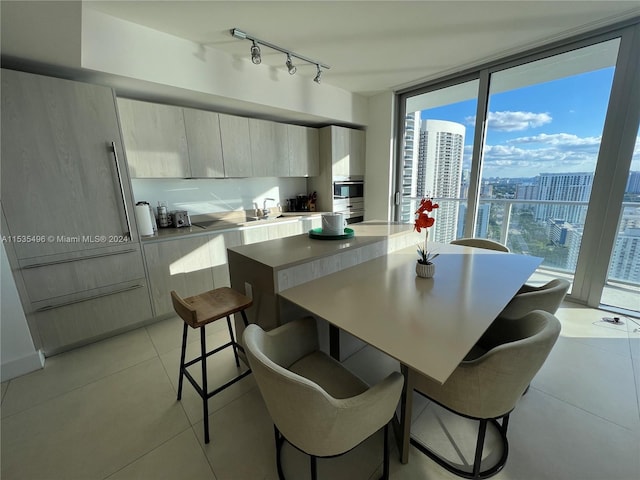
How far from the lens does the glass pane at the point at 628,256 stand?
2.46 m

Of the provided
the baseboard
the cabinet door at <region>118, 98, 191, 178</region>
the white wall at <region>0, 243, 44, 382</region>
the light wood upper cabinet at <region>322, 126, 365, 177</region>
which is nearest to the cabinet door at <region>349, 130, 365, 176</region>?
the light wood upper cabinet at <region>322, 126, 365, 177</region>

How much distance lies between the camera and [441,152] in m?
3.90

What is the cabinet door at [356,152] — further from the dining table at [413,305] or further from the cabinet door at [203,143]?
the dining table at [413,305]

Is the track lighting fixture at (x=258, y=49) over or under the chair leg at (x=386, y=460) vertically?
over

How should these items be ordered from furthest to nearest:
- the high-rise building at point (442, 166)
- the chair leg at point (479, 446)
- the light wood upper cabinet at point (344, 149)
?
the light wood upper cabinet at point (344, 149), the high-rise building at point (442, 166), the chair leg at point (479, 446)

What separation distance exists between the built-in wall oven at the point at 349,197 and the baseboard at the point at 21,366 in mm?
3532

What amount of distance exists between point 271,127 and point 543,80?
3315mm

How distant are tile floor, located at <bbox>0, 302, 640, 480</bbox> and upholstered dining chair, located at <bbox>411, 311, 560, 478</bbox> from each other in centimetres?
27

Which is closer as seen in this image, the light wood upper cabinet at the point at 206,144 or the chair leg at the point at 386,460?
the chair leg at the point at 386,460

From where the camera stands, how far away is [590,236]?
2.70 meters

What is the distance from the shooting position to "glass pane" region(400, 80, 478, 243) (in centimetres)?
351

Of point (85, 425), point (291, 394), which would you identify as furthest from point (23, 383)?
point (291, 394)

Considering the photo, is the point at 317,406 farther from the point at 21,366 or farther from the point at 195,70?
the point at 195,70

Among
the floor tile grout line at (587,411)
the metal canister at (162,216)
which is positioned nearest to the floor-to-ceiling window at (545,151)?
the floor tile grout line at (587,411)
